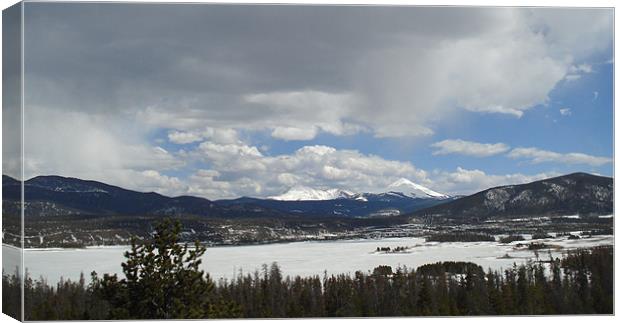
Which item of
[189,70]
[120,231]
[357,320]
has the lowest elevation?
[357,320]

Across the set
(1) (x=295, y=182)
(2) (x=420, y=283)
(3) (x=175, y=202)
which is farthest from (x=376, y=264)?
(3) (x=175, y=202)

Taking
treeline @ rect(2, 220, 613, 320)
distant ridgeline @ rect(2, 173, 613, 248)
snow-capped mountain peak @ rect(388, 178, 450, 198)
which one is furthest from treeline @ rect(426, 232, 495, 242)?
snow-capped mountain peak @ rect(388, 178, 450, 198)

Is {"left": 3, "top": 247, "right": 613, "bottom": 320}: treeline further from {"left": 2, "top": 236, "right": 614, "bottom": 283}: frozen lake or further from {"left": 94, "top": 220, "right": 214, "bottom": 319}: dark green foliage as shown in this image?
{"left": 2, "top": 236, "right": 614, "bottom": 283}: frozen lake

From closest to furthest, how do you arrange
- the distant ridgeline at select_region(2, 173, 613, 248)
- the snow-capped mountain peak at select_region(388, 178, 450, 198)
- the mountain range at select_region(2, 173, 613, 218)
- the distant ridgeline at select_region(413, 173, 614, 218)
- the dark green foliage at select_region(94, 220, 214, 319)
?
1. the dark green foliage at select_region(94, 220, 214, 319)
2. the distant ridgeline at select_region(2, 173, 613, 248)
3. the mountain range at select_region(2, 173, 613, 218)
4. the snow-capped mountain peak at select_region(388, 178, 450, 198)
5. the distant ridgeline at select_region(413, 173, 614, 218)

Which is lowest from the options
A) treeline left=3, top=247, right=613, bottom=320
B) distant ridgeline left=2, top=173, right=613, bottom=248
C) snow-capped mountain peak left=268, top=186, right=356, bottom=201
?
treeline left=3, top=247, right=613, bottom=320

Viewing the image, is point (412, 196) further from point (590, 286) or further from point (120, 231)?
point (120, 231)

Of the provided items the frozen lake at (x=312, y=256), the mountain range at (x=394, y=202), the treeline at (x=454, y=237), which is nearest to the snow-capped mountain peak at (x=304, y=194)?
the mountain range at (x=394, y=202)
